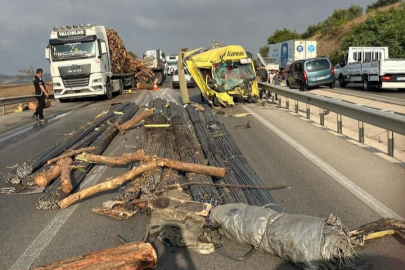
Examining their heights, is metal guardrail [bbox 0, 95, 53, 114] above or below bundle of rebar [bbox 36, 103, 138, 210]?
above

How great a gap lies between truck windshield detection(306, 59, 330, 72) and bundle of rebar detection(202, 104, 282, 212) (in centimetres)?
1645

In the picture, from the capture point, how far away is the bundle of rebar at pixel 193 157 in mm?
5121

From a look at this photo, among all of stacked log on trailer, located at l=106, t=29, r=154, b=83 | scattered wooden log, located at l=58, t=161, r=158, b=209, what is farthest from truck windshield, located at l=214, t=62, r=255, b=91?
stacked log on trailer, located at l=106, t=29, r=154, b=83

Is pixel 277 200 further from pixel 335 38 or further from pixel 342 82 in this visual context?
pixel 335 38

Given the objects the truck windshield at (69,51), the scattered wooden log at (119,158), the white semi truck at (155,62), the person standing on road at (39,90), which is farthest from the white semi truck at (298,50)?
the scattered wooden log at (119,158)

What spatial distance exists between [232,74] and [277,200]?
1258 cm

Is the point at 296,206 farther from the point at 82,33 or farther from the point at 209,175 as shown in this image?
the point at 82,33

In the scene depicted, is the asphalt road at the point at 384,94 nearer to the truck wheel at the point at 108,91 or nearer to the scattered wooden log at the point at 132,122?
the scattered wooden log at the point at 132,122

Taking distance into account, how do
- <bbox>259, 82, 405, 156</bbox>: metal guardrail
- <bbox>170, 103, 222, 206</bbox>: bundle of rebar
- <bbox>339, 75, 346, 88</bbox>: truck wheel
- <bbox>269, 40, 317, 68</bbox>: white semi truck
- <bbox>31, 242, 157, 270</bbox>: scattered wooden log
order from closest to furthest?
<bbox>31, 242, 157, 270</bbox>: scattered wooden log, <bbox>170, 103, 222, 206</bbox>: bundle of rebar, <bbox>259, 82, 405, 156</bbox>: metal guardrail, <bbox>339, 75, 346, 88</bbox>: truck wheel, <bbox>269, 40, 317, 68</bbox>: white semi truck

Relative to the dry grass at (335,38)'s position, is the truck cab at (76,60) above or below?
below

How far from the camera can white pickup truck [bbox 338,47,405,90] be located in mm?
21438

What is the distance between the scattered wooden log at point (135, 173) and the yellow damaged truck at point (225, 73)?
35.4 feet

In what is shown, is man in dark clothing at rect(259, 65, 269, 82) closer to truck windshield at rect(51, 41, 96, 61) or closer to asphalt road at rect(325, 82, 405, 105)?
asphalt road at rect(325, 82, 405, 105)

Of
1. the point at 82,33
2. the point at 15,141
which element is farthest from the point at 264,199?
the point at 82,33
